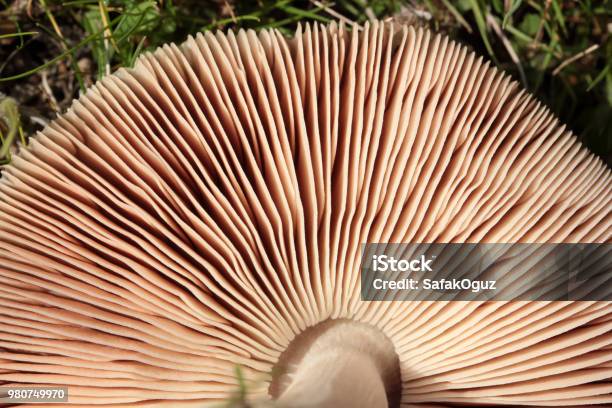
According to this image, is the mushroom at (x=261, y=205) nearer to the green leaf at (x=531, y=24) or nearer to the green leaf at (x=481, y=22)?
the green leaf at (x=481, y=22)

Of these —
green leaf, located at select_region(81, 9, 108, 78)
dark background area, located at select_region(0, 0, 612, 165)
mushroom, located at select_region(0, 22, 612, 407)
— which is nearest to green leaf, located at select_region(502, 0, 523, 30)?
dark background area, located at select_region(0, 0, 612, 165)

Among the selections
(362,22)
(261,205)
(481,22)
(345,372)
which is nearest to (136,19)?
(362,22)

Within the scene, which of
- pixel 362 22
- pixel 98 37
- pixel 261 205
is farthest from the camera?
pixel 362 22

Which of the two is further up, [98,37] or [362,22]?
[362,22]

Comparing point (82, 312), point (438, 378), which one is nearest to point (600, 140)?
point (438, 378)

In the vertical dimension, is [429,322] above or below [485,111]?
below

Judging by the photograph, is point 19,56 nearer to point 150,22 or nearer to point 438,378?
point 150,22

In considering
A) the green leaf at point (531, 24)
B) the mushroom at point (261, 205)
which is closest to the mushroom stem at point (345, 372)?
the mushroom at point (261, 205)

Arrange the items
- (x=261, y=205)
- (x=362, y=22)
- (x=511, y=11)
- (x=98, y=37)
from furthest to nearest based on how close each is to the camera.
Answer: (x=362, y=22) → (x=98, y=37) → (x=511, y=11) → (x=261, y=205)

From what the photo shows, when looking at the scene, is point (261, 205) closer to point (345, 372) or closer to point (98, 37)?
point (345, 372)
